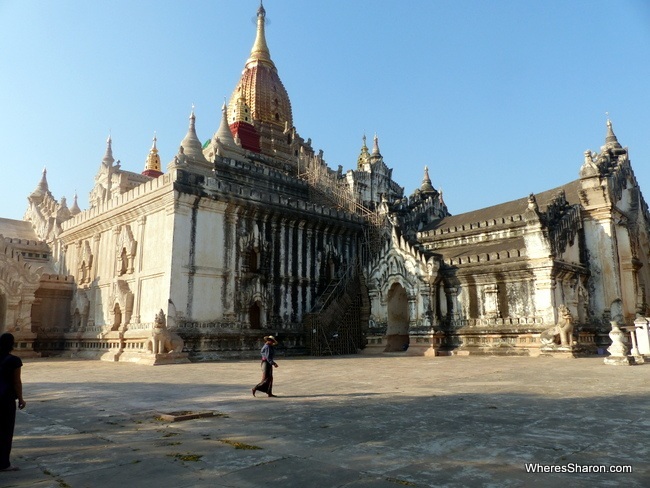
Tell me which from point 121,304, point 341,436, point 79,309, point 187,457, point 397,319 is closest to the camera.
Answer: point 187,457

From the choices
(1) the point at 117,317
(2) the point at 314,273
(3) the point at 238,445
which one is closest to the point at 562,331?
(2) the point at 314,273

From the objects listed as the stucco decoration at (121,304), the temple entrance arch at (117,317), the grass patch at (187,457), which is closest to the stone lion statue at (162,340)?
the stucco decoration at (121,304)

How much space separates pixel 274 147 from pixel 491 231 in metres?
26.9

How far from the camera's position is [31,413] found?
8711 millimetres

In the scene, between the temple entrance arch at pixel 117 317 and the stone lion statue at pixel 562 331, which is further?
the temple entrance arch at pixel 117 317

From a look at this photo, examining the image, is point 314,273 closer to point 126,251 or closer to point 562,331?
point 126,251

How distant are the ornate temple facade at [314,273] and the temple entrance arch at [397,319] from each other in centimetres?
10

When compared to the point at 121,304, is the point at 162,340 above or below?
below

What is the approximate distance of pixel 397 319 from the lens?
30469 millimetres

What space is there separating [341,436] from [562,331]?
1813 centimetres

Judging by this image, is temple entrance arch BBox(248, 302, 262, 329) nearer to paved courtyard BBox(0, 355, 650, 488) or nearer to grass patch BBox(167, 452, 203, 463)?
paved courtyard BBox(0, 355, 650, 488)

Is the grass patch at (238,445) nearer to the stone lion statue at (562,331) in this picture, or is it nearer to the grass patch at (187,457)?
the grass patch at (187,457)

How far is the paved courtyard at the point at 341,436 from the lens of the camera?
15.7ft

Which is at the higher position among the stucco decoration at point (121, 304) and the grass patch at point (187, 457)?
the stucco decoration at point (121, 304)
